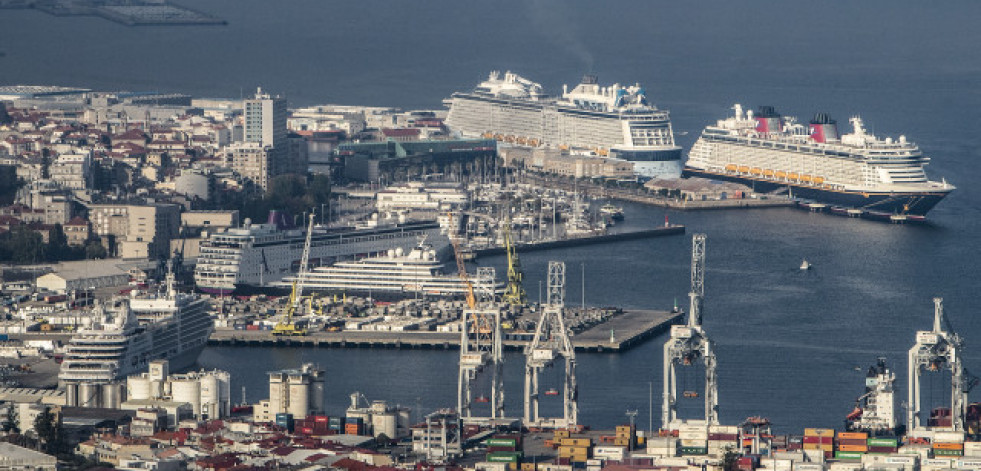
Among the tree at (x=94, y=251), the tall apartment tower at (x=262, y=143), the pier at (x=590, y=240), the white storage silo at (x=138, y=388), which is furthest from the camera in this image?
the tall apartment tower at (x=262, y=143)

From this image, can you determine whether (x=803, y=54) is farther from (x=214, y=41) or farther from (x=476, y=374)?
(x=476, y=374)

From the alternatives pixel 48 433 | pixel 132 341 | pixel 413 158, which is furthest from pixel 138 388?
pixel 413 158

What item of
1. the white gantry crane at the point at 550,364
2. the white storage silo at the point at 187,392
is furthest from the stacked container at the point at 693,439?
the white storage silo at the point at 187,392

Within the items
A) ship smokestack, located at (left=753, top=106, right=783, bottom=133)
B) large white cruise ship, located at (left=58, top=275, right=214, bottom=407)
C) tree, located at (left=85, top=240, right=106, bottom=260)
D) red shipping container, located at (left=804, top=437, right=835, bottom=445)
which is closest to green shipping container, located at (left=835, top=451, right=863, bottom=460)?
red shipping container, located at (left=804, top=437, right=835, bottom=445)

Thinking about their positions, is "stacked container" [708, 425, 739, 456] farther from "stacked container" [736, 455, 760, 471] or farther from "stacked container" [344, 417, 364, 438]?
"stacked container" [344, 417, 364, 438]

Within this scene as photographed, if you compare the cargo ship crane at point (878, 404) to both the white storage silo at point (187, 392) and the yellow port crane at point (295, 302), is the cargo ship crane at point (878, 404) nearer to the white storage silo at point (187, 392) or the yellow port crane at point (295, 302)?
the white storage silo at point (187, 392)

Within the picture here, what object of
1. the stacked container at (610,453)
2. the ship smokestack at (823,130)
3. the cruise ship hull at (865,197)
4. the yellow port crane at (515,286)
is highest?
the ship smokestack at (823,130)

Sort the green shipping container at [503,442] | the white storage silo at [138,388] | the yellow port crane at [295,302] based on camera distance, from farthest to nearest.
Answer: the yellow port crane at [295,302] → the white storage silo at [138,388] → the green shipping container at [503,442]
